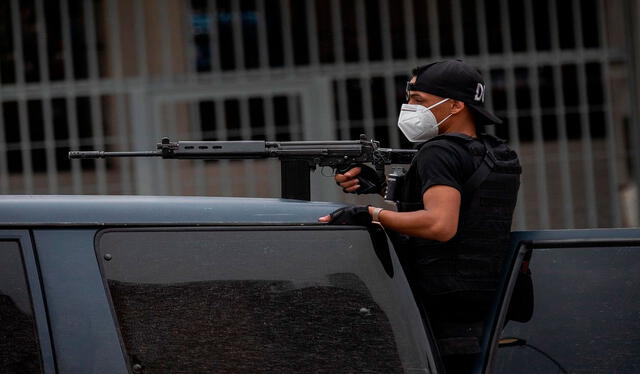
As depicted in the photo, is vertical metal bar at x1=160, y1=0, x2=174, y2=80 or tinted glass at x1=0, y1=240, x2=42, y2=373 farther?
vertical metal bar at x1=160, y1=0, x2=174, y2=80

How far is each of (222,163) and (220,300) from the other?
19.2ft

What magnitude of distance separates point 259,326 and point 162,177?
19.3ft

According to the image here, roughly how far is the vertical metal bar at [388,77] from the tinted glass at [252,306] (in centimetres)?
560

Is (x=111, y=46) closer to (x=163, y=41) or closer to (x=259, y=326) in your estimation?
(x=163, y=41)

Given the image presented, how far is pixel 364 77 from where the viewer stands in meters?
8.00

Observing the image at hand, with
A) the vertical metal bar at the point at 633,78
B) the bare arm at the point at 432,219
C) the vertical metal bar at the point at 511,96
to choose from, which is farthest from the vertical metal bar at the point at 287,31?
the bare arm at the point at 432,219

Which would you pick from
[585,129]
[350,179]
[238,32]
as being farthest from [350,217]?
[585,129]

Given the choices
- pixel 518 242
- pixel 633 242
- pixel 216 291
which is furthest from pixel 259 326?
pixel 633 242

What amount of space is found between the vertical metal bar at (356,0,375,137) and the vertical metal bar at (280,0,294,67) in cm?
47

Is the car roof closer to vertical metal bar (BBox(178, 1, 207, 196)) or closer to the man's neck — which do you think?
the man's neck

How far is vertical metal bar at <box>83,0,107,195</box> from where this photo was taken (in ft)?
26.3

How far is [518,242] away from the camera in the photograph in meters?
2.60

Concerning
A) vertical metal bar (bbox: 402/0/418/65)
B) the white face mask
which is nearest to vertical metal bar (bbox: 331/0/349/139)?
vertical metal bar (bbox: 402/0/418/65)

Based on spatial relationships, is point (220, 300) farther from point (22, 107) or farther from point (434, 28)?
point (22, 107)
